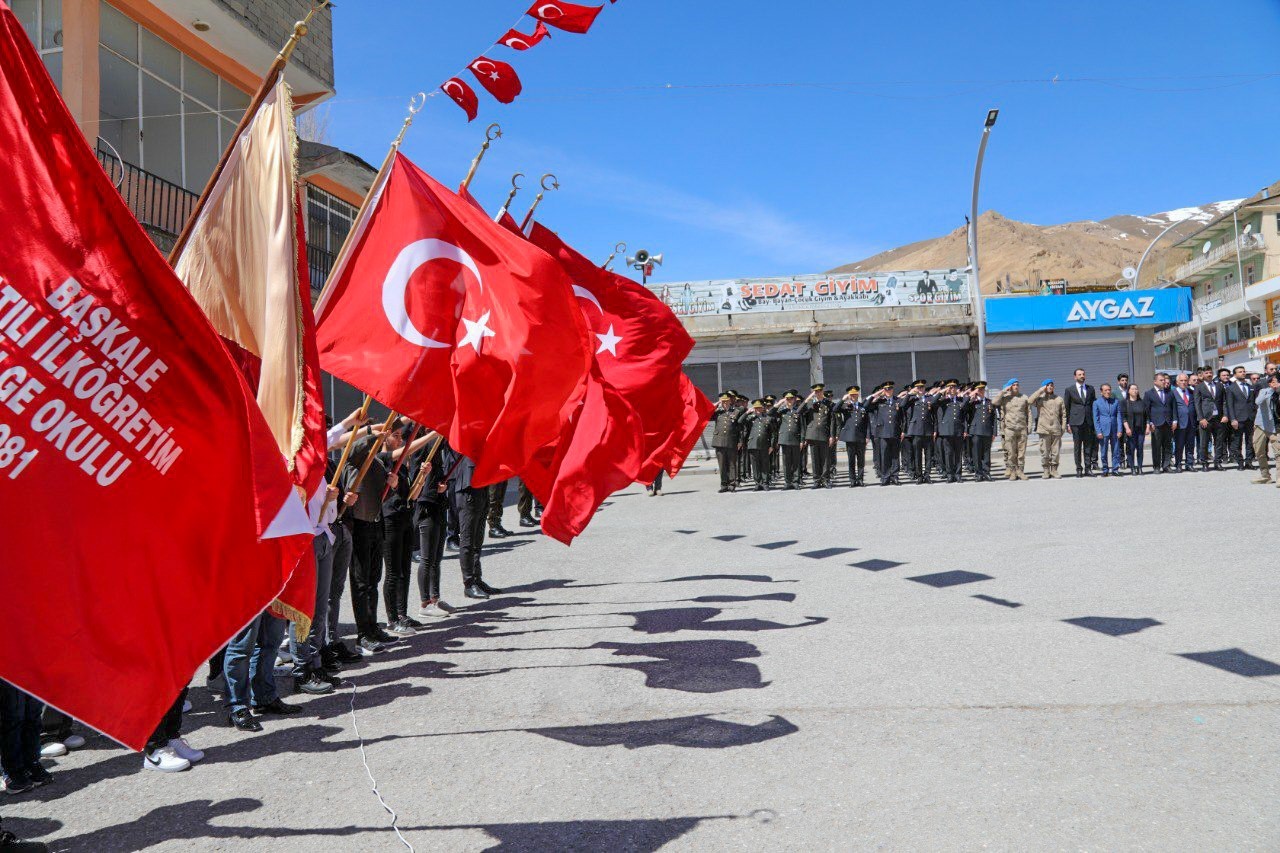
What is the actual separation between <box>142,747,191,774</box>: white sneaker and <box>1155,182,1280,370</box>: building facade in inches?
2642

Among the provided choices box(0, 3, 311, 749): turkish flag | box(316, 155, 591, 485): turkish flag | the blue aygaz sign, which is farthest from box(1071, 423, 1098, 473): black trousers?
box(0, 3, 311, 749): turkish flag

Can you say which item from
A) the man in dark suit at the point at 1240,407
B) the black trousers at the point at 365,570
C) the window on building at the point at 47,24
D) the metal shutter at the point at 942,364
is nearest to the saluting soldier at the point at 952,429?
the man in dark suit at the point at 1240,407

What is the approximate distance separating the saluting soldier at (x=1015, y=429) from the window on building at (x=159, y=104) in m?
14.8

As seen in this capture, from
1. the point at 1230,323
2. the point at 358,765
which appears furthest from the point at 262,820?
the point at 1230,323

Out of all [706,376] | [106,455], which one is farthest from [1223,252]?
[106,455]

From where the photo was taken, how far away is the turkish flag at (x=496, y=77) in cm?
635

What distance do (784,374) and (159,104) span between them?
22042 mm

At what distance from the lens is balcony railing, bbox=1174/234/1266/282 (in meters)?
66.8

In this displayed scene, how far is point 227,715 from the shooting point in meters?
5.52

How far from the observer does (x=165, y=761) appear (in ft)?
15.4

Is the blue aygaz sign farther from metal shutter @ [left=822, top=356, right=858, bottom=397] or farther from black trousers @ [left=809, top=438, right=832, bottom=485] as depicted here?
black trousers @ [left=809, top=438, right=832, bottom=485]

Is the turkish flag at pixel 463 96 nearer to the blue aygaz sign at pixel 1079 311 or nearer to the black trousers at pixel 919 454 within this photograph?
the black trousers at pixel 919 454

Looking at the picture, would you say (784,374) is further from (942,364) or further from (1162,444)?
(1162,444)

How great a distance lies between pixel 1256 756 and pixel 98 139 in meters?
14.6
